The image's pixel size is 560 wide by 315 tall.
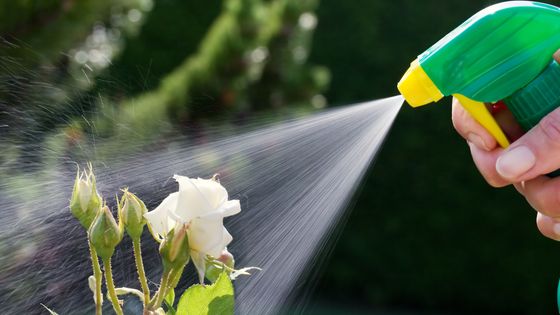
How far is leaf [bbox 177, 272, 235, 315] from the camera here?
27.8 inches

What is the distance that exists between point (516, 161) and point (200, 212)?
0.51 m

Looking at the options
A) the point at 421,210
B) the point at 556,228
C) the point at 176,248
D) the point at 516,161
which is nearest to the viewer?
the point at 176,248

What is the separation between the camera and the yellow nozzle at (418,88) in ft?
3.26

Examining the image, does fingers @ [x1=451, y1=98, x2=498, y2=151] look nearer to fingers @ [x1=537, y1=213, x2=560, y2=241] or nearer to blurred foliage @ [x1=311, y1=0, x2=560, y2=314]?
fingers @ [x1=537, y1=213, x2=560, y2=241]

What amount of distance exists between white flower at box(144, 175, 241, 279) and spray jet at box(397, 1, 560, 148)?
1.22 feet

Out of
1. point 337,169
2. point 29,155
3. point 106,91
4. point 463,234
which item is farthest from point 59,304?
point 463,234

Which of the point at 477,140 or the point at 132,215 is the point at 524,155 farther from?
the point at 132,215

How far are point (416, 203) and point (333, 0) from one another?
137cm

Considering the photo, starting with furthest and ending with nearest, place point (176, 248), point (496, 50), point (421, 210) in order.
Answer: point (421, 210), point (496, 50), point (176, 248)

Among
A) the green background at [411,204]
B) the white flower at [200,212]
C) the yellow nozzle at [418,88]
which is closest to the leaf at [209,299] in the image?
the white flower at [200,212]

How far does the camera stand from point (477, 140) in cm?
112

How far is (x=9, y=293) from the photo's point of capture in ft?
2.94

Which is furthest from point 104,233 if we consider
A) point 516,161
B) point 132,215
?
point 516,161

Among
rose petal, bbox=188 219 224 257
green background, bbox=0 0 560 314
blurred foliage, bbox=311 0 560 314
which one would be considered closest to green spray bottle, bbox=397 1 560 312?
rose petal, bbox=188 219 224 257
